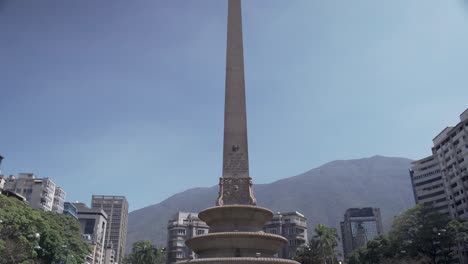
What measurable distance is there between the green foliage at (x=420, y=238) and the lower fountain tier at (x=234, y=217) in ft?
103

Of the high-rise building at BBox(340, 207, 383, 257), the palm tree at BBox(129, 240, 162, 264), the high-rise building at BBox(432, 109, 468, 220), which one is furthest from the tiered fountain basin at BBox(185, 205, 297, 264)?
the high-rise building at BBox(340, 207, 383, 257)

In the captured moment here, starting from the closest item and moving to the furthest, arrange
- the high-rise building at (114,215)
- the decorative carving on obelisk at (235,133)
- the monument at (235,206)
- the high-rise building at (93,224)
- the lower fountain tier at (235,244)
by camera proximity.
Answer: the lower fountain tier at (235,244) < the monument at (235,206) < the decorative carving on obelisk at (235,133) < the high-rise building at (93,224) < the high-rise building at (114,215)

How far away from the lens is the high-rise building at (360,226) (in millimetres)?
128875

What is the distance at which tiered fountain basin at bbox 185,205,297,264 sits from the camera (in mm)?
18023

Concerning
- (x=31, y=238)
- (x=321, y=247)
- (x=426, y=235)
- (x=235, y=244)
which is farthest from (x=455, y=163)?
(x=31, y=238)

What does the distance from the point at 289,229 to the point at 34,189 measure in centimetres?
5417

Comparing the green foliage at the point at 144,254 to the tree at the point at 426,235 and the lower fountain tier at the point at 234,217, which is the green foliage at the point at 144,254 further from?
the lower fountain tier at the point at 234,217

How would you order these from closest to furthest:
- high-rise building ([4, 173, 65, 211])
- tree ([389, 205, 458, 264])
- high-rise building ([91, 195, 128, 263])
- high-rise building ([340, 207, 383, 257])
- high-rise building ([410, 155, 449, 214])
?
1. tree ([389, 205, 458, 264])
2. high-rise building ([4, 173, 65, 211])
3. high-rise building ([410, 155, 449, 214])
4. high-rise building ([340, 207, 383, 257])
5. high-rise building ([91, 195, 128, 263])

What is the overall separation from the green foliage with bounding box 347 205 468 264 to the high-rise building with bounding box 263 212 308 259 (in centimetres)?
3425

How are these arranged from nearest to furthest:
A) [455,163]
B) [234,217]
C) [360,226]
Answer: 1. [234,217]
2. [455,163]
3. [360,226]

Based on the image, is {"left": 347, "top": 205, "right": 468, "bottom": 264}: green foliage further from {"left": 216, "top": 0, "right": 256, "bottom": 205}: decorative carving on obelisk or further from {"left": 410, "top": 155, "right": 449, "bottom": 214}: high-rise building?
{"left": 216, "top": 0, "right": 256, "bottom": 205}: decorative carving on obelisk

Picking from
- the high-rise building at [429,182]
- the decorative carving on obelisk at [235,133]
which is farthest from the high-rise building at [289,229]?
the decorative carving on obelisk at [235,133]

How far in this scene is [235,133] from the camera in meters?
25.7

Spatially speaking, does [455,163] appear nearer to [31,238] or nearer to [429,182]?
[429,182]
